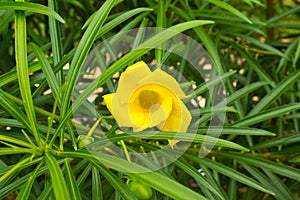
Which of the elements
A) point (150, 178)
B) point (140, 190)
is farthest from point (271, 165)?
point (150, 178)

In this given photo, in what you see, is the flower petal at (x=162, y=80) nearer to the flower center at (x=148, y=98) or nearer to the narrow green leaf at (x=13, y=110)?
the flower center at (x=148, y=98)

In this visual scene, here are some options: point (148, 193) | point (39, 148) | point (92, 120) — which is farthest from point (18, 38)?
point (92, 120)

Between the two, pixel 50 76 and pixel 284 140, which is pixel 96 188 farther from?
pixel 284 140

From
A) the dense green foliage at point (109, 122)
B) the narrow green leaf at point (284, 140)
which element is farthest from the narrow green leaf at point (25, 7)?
the narrow green leaf at point (284, 140)

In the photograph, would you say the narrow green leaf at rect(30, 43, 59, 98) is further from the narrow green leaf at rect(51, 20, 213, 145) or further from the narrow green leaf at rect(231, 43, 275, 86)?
the narrow green leaf at rect(231, 43, 275, 86)

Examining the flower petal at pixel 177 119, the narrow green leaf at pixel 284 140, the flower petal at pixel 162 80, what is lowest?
the flower petal at pixel 177 119

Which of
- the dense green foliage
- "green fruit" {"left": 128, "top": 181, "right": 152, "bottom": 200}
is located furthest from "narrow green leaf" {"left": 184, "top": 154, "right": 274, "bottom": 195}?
"green fruit" {"left": 128, "top": 181, "right": 152, "bottom": 200}
